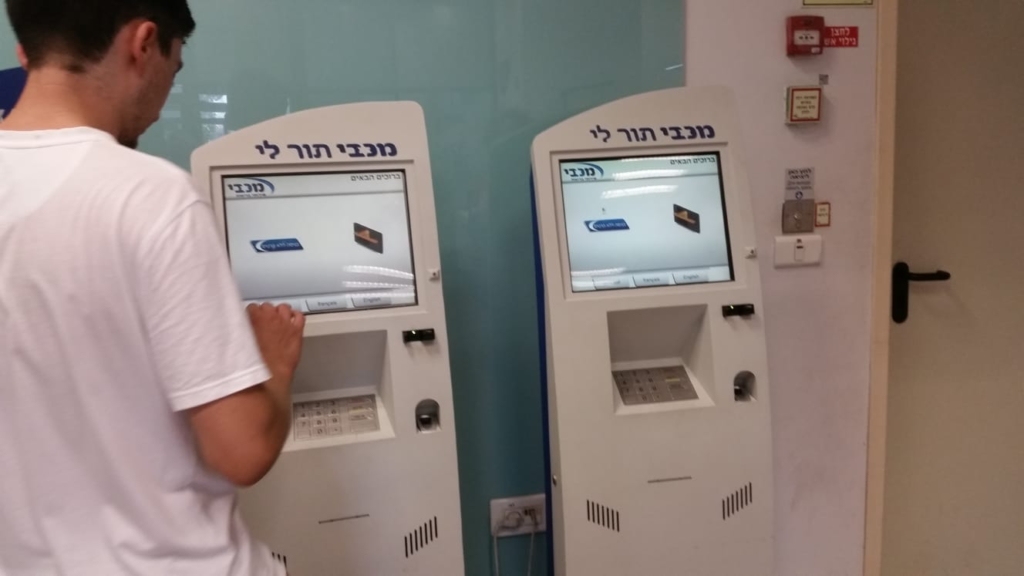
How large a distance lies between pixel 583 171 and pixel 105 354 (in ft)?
3.33

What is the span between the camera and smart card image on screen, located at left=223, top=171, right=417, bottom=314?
1425 millimetres

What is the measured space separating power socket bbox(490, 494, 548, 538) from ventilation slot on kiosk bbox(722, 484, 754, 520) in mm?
595

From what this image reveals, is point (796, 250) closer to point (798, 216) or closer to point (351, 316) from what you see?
point (798, 216)

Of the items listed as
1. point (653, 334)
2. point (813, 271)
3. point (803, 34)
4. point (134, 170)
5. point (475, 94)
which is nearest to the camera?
point (134, 170)

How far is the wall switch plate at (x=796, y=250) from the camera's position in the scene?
215 cm

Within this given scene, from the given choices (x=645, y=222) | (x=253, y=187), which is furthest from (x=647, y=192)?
(x=253, y=187)

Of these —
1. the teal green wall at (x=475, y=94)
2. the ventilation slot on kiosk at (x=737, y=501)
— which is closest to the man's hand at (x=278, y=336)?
the teal green wall at (x=475, y=94)

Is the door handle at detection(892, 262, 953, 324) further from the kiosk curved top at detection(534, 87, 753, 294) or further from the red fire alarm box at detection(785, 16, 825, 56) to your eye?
the kiosk curved top at detection(534, 87, 753, 294)

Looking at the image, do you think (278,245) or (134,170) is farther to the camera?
(278,245)

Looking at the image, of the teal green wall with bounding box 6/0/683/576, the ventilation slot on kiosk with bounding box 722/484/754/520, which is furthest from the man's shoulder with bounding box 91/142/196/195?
the ventilation slot on kiosk with bounding box 722/484/754/520

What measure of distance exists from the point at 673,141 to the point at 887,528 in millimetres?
1697

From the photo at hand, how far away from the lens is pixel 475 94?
1909 mm

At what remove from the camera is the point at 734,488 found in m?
1.64

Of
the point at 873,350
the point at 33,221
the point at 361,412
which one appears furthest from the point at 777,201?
the point at 33,221
